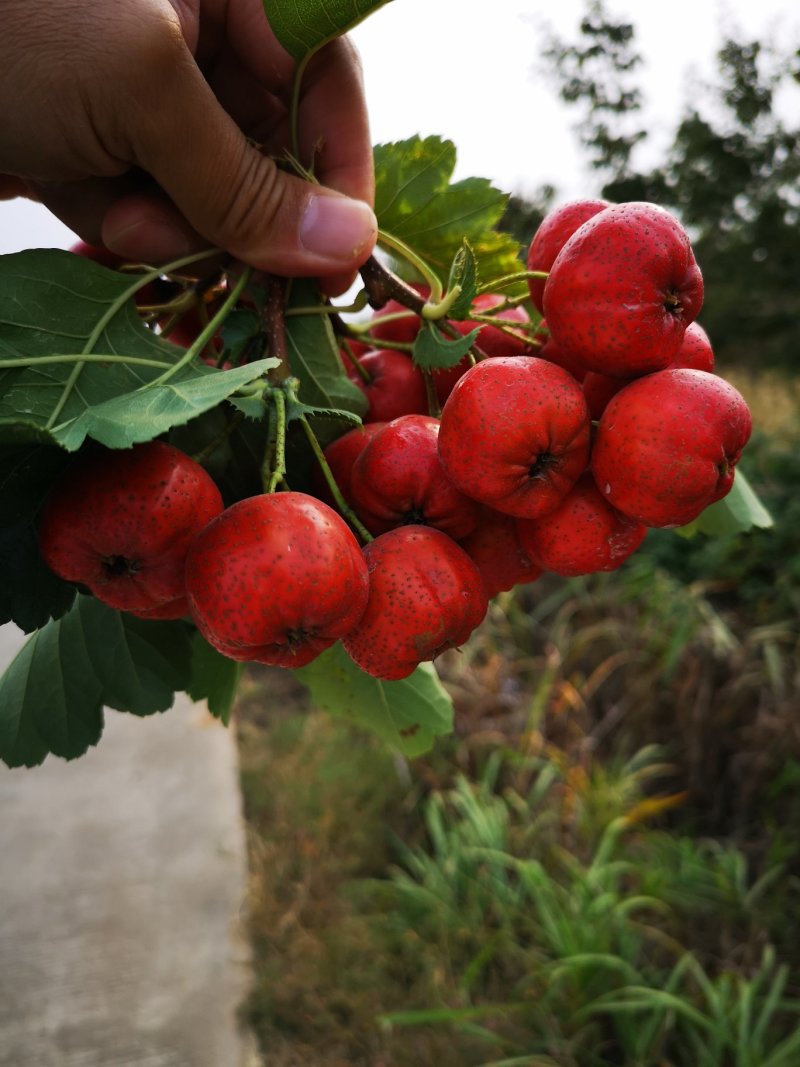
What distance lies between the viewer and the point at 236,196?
2.93 feet

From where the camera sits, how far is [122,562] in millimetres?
676

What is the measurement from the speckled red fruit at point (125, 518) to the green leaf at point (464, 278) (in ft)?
0.86

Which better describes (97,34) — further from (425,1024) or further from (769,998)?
(425,1024)

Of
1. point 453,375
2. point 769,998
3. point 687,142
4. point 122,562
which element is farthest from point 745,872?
point 687,142

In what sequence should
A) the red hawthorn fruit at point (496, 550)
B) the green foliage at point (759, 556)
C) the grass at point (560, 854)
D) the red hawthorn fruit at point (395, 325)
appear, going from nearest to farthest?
the red hawthorn fruit at point (496, 550), the red hawthorn fruit at point (395, 325), the grass at point (560, 854), the green foliage at point (759, 556)

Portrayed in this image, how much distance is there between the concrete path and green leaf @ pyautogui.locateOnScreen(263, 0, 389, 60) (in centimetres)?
295

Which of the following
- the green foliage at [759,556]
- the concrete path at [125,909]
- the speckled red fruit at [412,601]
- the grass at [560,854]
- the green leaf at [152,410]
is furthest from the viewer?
the green foliage at [759,556]

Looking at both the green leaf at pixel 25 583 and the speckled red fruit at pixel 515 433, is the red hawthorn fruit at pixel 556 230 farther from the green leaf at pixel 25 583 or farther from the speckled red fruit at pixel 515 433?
the green leaf at pixel 25 583

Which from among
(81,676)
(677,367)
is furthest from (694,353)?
(81,676)

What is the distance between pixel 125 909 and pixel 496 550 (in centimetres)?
304

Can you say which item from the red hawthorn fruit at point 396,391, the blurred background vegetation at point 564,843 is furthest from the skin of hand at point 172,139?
the blurred background vegetation at point 564,843

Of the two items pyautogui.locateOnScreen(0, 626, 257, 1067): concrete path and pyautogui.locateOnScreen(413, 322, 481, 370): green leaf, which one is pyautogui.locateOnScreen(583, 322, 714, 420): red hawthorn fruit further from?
pyautogui.locateOnScreen(0, 626, 257, 1067): concrete path

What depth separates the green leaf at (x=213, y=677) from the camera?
972 millimetres

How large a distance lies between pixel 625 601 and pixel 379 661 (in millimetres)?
3482
